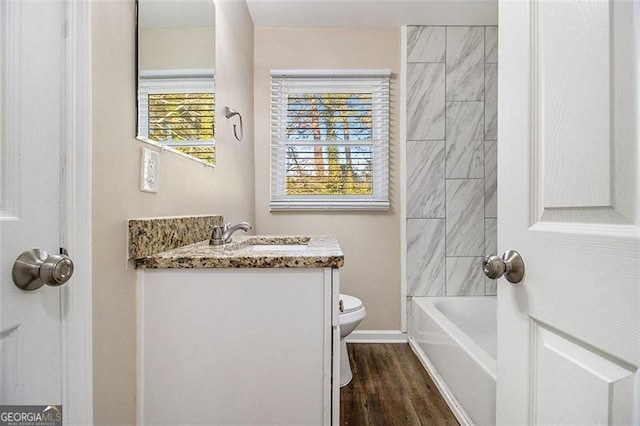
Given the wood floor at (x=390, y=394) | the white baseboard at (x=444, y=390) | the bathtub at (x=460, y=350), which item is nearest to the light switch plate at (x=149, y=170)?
the wood floor at (x=390, y=394)

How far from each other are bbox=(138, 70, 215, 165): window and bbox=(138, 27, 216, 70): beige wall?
31 millimetres

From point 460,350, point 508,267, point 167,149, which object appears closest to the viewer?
point 508,267

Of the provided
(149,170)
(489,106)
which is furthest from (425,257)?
(149,170)

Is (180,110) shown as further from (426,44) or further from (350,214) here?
(426,44)

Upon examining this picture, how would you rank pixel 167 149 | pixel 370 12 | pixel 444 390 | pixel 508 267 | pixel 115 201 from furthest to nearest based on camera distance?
1. pixel 370 12
2. pixel 444 390
3. pixel 167 149
4. pixel 115 201
5. pixel 508 267

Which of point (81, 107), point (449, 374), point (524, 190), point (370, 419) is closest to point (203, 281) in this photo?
point (81, 107)

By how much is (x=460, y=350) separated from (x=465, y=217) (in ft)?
3.79

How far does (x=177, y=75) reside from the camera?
1.16 m

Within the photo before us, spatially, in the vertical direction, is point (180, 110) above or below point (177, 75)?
below

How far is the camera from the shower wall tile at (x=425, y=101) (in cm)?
233

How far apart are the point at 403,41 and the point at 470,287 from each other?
196 cm

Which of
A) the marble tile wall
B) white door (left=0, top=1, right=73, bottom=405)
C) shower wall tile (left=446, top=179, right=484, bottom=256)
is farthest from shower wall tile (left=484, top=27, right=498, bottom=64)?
white door (left=0, top=1, right=73, bottom=405)

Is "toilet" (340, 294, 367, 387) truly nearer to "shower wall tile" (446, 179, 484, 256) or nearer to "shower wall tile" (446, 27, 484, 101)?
"shower wall tile" (446, 179, 484, 256)

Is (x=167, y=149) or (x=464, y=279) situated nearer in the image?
(x=167, y=149)
